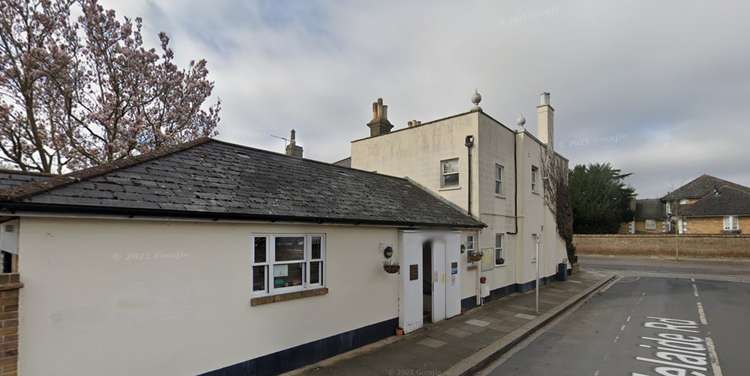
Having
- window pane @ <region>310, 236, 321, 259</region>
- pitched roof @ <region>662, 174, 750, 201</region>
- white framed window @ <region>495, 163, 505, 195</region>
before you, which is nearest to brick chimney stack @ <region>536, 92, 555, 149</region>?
white framed window @ <region>495, 163, 505, 195</region>

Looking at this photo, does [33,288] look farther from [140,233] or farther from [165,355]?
[165,355]

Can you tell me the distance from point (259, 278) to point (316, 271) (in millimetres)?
1285

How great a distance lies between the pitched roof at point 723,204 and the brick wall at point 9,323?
5175 centimetres

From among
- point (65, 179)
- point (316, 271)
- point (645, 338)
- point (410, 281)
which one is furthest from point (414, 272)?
point (65, 179)

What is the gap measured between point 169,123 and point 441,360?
17527 millimetres

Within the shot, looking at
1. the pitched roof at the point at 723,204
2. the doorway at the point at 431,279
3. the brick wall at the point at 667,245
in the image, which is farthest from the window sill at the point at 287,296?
the pitched roof at the point at 723,204

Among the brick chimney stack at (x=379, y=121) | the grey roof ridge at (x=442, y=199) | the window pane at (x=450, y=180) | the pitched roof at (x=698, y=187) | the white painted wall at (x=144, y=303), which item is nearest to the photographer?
the white painted wall at (x=144, y=303)

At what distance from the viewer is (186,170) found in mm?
6582

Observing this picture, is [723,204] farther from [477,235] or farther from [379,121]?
[379,121]

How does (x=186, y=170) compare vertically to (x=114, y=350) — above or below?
above

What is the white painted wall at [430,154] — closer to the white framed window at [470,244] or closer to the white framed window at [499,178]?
the white framed window at [470,244]

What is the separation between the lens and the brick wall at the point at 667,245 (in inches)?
1140

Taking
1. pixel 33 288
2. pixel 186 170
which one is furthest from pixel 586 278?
pixel 33 288

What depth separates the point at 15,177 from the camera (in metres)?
4.92
